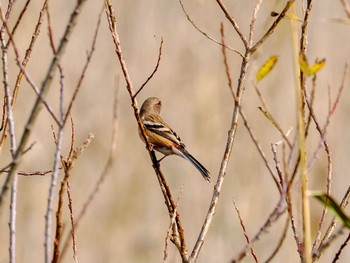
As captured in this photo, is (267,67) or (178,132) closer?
(267,67)

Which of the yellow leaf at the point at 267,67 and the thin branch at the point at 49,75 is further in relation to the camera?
the yellow leaf at the point at 267,67

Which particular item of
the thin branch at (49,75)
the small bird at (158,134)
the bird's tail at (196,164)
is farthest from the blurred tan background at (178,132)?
the thin branch at (49,75)

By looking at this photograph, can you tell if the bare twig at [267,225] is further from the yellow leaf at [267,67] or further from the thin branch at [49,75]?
the thin branch at [49,75]

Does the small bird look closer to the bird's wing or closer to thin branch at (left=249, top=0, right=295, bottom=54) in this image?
the bird's wing

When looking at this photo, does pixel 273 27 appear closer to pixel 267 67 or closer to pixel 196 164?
pixel 267 67

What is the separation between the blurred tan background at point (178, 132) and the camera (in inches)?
282

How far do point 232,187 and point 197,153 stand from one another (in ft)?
1.48

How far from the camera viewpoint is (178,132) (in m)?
7.20

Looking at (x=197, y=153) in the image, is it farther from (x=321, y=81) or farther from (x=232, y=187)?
(x=321, y=81)

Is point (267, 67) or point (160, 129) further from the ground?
point (160, 129)

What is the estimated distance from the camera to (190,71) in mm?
7469

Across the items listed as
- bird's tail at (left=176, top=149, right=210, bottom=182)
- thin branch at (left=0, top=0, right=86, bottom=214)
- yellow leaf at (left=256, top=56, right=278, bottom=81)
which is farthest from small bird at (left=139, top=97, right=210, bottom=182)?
thin branch at (left=0, top=0, right=86, bottom=214)

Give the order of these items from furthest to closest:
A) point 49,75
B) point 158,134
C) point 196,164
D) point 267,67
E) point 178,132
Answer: point 178,132, point 158,134, point 196,164, point 267,67, point 49,75

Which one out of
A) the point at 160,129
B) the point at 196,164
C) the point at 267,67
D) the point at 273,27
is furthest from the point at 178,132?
the point at 267,67
